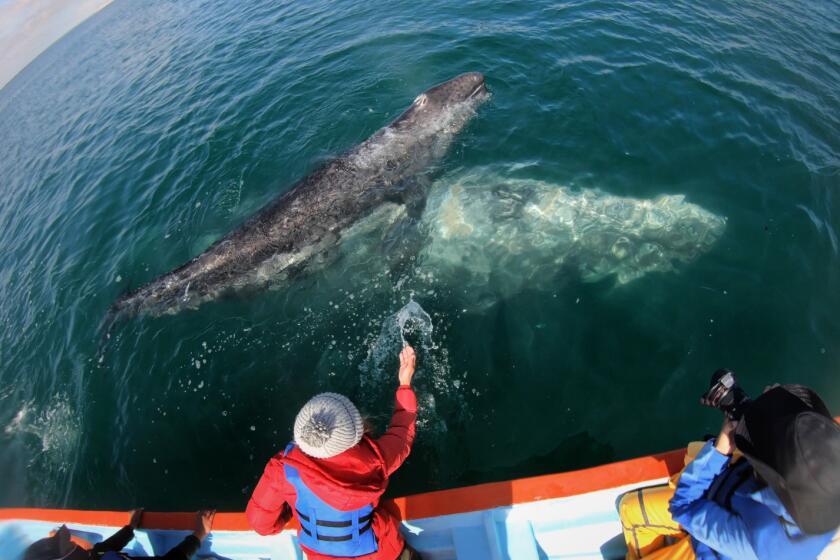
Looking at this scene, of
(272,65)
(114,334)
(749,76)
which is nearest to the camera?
(114,334)

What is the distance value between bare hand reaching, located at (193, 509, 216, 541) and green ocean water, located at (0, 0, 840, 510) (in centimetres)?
166

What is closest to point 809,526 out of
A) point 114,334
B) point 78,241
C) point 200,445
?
point 200,445

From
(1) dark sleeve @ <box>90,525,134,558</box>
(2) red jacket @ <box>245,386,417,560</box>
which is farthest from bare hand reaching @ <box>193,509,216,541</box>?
(2) red jacket @ <box>245,386,417,560</box>

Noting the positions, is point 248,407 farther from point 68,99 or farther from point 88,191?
point 68,99

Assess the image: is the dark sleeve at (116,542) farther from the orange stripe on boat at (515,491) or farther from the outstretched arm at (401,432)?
the outstretched arm at (401,432)

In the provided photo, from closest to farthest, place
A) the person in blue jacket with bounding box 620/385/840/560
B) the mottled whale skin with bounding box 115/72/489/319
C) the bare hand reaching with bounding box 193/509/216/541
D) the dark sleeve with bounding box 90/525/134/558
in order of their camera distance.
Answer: the person in blue jacket with bounding box 620/385/840/560
the dark sleeve with bounding box 90/525/134/558
the bare hand reaching with bounding box 193/509/216/541
the mottled whale skin with bounding box 115/72/489/319

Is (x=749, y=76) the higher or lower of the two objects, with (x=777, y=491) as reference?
lower

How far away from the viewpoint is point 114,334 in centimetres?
1034

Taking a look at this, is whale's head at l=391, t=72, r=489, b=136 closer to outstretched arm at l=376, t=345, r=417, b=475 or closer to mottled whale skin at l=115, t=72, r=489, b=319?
mottled whale skin at l=115, t=72, r=489, b=319

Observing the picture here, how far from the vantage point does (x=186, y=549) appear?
5406 millimetres

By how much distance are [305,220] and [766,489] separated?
9.53m

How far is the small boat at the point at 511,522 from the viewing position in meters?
5.16

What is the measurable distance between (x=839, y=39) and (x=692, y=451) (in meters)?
17.5

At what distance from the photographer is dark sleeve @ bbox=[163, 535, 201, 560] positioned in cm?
527
